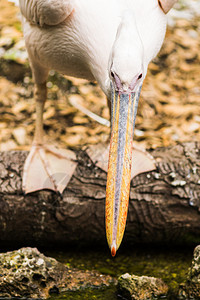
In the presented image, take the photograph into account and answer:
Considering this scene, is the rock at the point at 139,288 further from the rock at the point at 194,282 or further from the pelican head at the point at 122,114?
the pelican head at the point at 122,114

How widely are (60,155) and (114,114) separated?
38.0 inches

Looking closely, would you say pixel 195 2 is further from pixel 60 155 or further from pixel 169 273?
pixel 169 273

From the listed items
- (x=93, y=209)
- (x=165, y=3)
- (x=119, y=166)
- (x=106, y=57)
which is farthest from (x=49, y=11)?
(x=93, y=209)

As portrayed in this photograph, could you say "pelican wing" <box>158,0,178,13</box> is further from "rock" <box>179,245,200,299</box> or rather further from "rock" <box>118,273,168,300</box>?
"rock" <box>118,273,168,300</box>

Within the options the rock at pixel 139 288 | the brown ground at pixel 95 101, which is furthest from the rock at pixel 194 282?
the brown ground at pixel 95 101

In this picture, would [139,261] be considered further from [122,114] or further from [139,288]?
[122,114]

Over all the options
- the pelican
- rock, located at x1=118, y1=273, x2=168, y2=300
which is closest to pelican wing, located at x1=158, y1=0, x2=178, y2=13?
the pelican

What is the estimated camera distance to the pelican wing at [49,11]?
2.26 meters

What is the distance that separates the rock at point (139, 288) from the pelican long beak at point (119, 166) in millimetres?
399

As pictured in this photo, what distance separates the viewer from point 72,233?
2.65m

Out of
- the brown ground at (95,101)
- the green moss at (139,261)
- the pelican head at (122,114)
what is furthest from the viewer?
the brown ground at (95,101)

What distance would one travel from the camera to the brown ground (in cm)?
383

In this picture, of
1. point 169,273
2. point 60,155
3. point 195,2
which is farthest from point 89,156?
point 195,2

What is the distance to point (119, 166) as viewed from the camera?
192 cm
